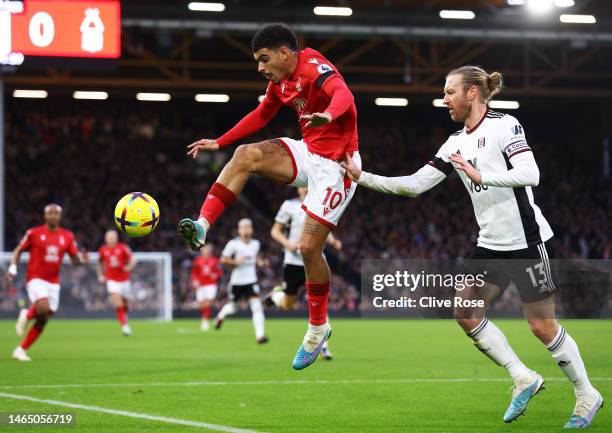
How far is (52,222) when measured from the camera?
15.0 meters

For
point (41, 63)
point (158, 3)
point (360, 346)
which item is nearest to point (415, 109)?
point (158, 3)

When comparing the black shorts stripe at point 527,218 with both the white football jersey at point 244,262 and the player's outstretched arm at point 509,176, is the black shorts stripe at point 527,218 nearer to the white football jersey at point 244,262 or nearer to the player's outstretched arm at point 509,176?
the player's outstretched arm at point 509,176

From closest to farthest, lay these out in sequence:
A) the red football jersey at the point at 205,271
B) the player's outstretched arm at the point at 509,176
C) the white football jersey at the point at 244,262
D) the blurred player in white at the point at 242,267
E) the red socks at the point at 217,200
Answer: the player's outstretched arm at the point at 509,176 < the red socks at the point at 217,200 < the blurred player in white at the point at 242,267 < the white football jersey at the point at 244,262 < the red football jersey at the point at 205,271

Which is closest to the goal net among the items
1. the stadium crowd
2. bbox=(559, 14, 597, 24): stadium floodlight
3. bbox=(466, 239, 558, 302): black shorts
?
the stadium crowd

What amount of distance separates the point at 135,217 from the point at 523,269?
9.37 feet

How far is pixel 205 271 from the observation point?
2577cm

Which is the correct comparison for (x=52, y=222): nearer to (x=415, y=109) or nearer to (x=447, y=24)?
(x=447, y=24)

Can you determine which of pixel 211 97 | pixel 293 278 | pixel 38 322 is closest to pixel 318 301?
pixel 293 278

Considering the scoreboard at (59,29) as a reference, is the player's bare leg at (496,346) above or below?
below

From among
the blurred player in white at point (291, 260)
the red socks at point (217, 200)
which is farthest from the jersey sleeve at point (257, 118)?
the blurred player in white at point (291, 260)

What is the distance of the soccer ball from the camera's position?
7.38 meters

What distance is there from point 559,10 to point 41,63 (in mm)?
13487

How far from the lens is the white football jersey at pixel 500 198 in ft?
24.0

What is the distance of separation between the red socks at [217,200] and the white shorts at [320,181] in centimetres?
58
